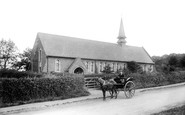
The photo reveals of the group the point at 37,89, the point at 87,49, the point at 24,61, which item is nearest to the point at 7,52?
the point at 24,61

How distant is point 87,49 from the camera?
40812mm

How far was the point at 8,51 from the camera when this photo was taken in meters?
60.1

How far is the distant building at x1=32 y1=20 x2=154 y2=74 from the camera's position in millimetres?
34031

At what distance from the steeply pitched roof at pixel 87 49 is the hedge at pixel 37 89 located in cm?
1831

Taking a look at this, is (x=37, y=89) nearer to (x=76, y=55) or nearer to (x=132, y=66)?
(x=76, y=55)

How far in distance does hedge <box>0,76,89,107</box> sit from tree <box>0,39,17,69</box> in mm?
49641

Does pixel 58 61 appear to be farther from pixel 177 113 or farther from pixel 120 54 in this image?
pixel 177 113

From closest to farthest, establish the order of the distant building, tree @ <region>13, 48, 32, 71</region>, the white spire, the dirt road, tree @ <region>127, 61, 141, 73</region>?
the dirt road
the distant building
tree @ <region>127, 61, 141, 73</region>
the white spire
tree @ <region>13, 48, 32, 71</region>

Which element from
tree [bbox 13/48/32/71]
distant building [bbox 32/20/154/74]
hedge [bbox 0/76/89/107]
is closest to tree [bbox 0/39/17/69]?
tree [bbox 13/48/32/71]

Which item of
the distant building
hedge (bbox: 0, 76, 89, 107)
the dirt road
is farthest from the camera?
the distant building

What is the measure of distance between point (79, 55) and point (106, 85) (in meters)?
24.6

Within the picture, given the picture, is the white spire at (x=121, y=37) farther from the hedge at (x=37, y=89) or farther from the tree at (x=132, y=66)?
the hedge at (x=37, y=89)

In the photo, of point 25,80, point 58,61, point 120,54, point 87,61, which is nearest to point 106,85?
point 25,80

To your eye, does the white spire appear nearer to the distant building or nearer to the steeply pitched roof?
the distant building
